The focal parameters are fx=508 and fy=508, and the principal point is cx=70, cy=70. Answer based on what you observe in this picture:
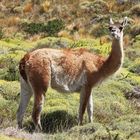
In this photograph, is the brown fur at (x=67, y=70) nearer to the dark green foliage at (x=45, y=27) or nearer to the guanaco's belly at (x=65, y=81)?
the guanaco's belly at (x=65, y=81)

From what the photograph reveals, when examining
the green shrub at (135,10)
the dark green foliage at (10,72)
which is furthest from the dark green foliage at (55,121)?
the green shrub at (135,10)

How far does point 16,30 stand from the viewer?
1200 inches

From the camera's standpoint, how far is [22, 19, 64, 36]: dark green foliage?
29.2 meters

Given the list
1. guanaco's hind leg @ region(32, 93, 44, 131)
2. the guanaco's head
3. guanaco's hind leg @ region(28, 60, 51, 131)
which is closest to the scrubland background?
guanaco's hind leg @ region(32, 93, 44, 131)

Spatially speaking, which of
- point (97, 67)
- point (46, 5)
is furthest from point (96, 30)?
point (97, 67)

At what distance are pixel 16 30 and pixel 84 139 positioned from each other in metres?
22.5

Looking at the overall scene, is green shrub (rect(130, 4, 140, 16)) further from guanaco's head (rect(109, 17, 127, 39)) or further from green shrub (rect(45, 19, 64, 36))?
guanaco's head (rect(109, 17, 127, 39))

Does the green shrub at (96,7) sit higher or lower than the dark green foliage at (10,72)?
lower

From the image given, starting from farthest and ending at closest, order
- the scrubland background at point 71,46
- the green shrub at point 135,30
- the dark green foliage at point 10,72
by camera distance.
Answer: the green shrub at point 135,30 < the dark green foliage at point 10,72 < the scrubland background at point 71,46

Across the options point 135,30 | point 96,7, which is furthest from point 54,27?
point 135,30

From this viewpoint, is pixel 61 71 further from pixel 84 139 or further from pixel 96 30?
pixel 96 30

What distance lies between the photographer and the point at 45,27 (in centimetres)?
2966

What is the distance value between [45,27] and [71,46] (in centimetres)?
750

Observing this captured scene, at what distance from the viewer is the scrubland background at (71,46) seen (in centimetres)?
971
